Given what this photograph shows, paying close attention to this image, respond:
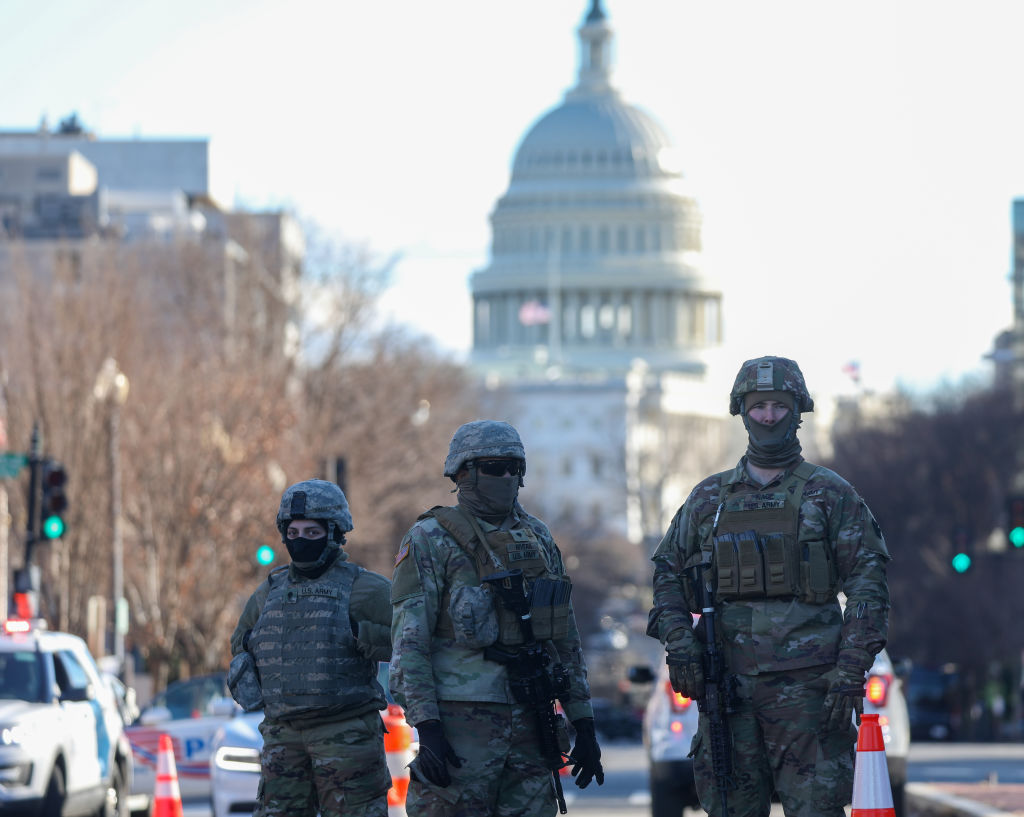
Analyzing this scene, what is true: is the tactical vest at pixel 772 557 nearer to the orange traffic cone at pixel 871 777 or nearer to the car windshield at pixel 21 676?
the orange traffic cone at pixel 871 777

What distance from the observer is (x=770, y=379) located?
32.2 feet

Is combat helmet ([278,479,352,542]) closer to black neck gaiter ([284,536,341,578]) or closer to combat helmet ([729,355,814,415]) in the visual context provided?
black neck gaiter ([284,536,341,578])

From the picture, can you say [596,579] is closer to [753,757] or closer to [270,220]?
[270,220]

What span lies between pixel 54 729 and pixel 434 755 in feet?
25.6

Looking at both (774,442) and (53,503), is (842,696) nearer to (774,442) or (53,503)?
(774,442)

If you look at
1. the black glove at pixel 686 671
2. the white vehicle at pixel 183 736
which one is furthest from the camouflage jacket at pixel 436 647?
the white vehicle at pixel 183 736

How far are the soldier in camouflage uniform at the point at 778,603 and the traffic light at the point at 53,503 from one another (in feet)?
64.2

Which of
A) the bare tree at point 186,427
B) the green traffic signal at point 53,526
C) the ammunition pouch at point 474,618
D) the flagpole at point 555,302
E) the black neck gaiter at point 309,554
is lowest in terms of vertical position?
the ammunition pouch at point 474,618

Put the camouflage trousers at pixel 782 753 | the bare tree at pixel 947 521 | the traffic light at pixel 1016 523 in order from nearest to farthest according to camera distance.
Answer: the camouflage trousers at pixel 782 753 → the traffic light at pixel 1016 523 → the bare tree at pixel 947 521

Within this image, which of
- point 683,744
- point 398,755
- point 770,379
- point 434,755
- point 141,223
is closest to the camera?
point 434,755

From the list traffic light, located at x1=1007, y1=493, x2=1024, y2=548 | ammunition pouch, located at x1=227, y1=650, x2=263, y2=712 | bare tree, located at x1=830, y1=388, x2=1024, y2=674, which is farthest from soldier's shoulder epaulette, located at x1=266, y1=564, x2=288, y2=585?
bare tree, located at x1=830, y1=388, x2=1024, y2=674

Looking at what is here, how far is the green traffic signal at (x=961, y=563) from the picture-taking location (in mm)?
38250

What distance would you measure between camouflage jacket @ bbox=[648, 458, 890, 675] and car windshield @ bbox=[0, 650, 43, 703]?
299 inches

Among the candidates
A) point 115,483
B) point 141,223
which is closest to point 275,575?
point 115,483
